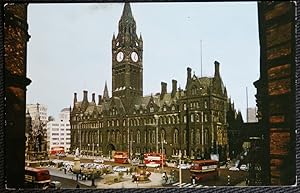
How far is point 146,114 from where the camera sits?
1.84 metres

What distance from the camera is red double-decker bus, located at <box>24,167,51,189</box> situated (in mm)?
1818

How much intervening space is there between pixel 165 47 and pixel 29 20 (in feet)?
1.59

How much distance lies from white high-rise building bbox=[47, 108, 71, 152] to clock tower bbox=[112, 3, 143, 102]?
19cm

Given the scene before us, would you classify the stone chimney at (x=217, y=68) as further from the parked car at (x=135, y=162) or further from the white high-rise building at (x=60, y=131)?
the white high-rise building at (x=60, y=131)

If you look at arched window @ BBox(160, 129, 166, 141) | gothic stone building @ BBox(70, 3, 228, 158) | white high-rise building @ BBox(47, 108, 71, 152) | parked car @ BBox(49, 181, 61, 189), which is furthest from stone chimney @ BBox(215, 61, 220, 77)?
parked car @ BBox(49, 181, 61, 189)

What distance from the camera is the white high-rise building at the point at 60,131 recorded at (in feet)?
6.00

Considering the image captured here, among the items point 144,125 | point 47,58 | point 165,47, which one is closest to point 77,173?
point 144,125

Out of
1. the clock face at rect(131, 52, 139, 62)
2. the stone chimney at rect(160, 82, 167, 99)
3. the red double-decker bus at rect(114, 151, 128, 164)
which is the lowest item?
the red double-decker bus at rect(114, 151, 128, 164)

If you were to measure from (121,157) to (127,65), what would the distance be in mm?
332

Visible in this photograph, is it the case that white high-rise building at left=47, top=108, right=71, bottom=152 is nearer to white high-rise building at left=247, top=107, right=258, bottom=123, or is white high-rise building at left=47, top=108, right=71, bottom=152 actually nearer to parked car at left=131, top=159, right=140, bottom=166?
parked car at left=131, top=159, right=140, bottom=166

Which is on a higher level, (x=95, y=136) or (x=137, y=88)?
(x=137, y=88)

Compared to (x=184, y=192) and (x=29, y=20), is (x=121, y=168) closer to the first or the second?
(x=184, y=192)

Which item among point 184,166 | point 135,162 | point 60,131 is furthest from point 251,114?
point 60,131

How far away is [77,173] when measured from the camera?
185 centimetres
